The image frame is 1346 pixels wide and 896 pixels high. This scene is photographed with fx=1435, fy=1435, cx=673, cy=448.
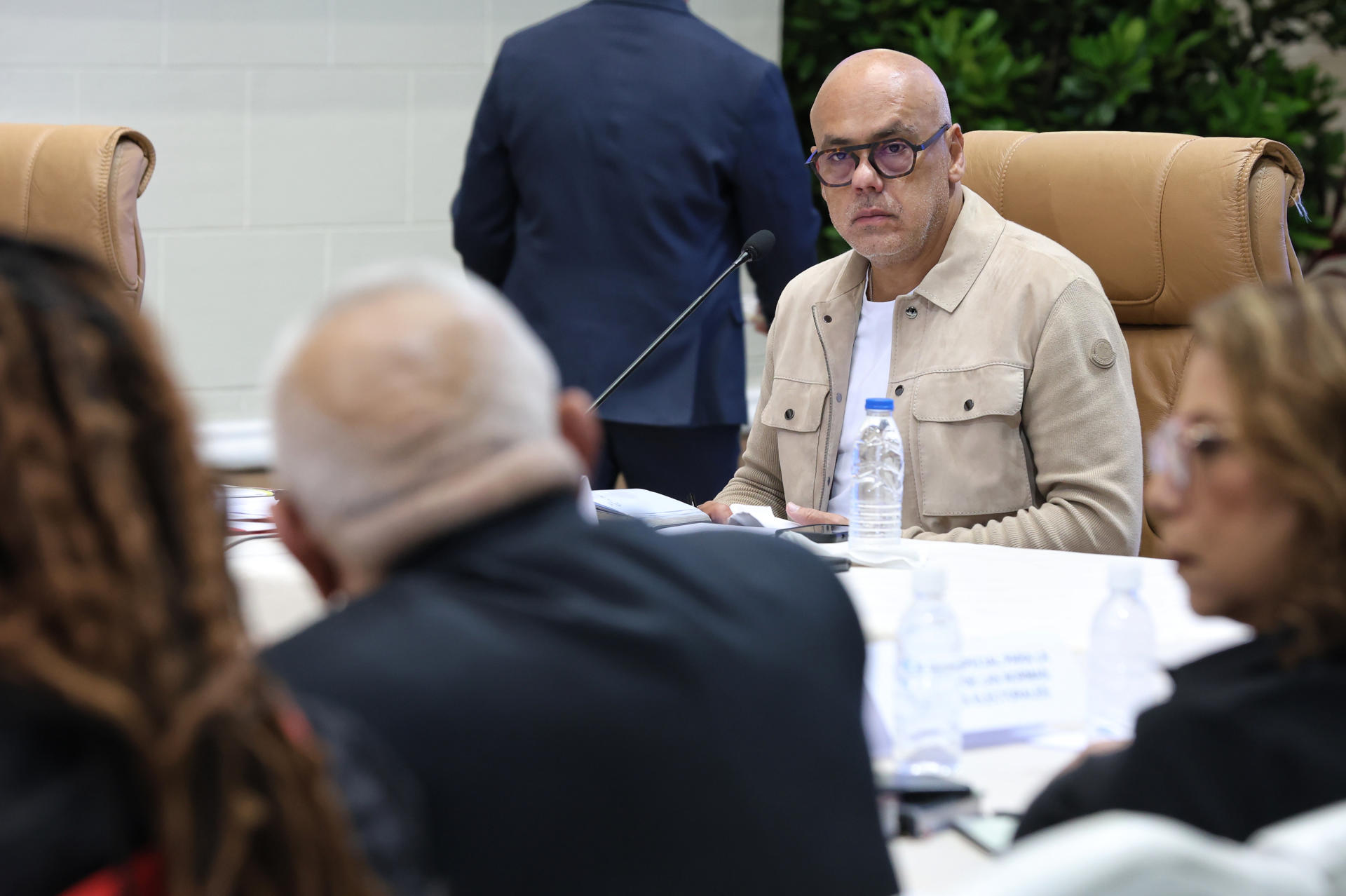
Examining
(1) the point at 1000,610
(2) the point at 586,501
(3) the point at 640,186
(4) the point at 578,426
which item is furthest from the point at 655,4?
(4) the point at 578,426

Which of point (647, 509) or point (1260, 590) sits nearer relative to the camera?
point (1260, 590)

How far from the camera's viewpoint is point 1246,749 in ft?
2.62

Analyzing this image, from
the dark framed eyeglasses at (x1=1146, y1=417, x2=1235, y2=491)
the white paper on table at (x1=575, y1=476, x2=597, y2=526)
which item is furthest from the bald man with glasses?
the dark framed eyeglasses at (x1=1146, y1=417, x2=1235, y2=491)

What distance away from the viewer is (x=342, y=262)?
12.4 feet

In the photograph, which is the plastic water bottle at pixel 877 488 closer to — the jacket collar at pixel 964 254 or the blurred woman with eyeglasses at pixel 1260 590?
the jacket collar at pixel 964 254

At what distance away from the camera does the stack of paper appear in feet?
6.15

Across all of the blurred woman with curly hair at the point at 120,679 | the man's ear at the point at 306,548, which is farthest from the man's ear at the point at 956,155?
the blurred woman with curly hair at the point at 120,679

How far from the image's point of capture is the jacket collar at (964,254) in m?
2.21

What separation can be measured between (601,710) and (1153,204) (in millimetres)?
1849

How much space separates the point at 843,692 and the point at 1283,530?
28cm

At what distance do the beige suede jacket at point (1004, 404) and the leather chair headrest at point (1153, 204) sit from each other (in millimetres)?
178

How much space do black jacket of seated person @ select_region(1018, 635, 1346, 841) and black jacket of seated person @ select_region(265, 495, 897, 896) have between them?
0.18m

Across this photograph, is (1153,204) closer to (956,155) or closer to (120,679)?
(956,155)

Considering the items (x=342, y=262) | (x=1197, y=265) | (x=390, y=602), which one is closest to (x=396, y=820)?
(x=390, y=602)
